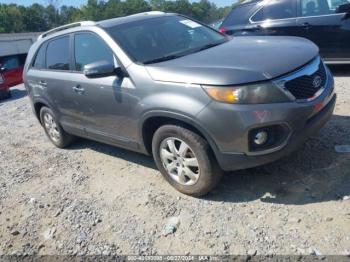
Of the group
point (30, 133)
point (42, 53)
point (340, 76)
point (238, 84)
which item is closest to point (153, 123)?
point (238, 84)

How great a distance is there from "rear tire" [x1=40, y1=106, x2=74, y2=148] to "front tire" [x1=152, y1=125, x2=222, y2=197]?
2.28 m

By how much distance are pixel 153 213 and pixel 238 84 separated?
152cm

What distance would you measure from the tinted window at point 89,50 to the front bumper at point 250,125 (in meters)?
1.49

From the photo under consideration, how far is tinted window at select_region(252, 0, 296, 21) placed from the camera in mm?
7723

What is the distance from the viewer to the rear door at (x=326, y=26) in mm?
7141

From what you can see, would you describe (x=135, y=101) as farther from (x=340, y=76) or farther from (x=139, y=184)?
(x=340, y=76)

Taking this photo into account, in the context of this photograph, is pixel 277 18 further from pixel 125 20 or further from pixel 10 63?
pixel 10 63

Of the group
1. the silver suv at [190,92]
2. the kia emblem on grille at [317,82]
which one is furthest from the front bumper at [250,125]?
the kia emblem on grille at [317,82]

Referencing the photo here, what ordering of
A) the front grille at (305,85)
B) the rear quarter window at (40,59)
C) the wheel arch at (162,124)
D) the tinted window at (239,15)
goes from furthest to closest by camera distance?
the tinted window at (239,15) → the rear quarter window at (40,59) → the wheel arch at (162,124) → the front grille at (305,85)

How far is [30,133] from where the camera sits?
7.41 metres

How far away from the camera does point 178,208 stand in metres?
3.93

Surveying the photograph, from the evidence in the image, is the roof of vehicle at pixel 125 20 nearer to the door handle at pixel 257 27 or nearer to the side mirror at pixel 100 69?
the side mirror at pixel 100 69

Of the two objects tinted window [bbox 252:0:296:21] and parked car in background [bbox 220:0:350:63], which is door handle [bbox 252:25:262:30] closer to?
parked car in background [bbox 220:0:350:63]

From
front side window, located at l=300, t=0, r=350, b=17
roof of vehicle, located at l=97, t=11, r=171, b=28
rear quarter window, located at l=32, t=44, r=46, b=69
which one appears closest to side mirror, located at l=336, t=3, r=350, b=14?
front side window, located at l=300, t=0, r=350, b=17
